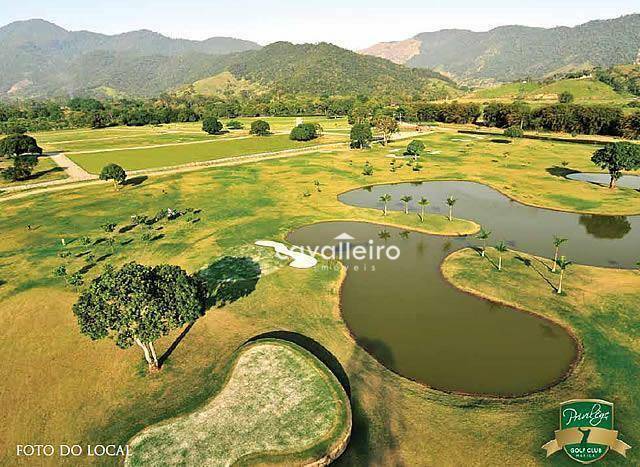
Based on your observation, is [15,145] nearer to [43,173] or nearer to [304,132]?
[43,173]

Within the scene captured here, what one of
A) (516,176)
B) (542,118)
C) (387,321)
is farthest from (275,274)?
(542,118)

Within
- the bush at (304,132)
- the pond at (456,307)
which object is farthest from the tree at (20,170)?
the bush at (304,132)

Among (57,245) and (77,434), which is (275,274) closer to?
(77,434)

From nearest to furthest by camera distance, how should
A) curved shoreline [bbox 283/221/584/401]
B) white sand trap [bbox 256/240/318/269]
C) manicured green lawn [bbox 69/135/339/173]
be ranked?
curved shoreline [bbox 283/221/584/401] → white sand trap [bbox 256/240/318/269] → manicured green lawn [bbox 69/135/339/173]

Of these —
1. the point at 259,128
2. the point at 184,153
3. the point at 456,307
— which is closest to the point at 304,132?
the point at 259,128

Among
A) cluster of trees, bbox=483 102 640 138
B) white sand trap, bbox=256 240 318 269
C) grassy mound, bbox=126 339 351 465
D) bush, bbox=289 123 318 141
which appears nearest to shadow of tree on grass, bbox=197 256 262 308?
white sand trap, bbox=256 240 318 269

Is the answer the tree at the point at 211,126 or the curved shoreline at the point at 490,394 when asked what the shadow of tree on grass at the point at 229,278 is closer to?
the curved shoreline at the point at 490,394

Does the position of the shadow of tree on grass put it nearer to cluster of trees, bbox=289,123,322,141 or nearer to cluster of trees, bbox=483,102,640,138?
cluster of trees, bbox=289,123,322,141
